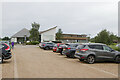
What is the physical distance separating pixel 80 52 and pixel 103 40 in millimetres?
27436

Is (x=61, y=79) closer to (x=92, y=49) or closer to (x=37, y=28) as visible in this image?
(x=92, y=49)

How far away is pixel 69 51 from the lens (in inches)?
569

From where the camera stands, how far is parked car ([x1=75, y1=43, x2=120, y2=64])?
1121 centimetres

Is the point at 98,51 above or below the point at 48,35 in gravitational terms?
below

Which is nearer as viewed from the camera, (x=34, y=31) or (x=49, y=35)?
(x=34, y=31)

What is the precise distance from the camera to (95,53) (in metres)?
11.3

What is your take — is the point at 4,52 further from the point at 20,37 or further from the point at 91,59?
the point at 20,37

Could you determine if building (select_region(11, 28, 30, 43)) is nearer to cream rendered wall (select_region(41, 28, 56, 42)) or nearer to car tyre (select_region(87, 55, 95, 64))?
cream rendered wall (select_region(41, 28, 56, 42))

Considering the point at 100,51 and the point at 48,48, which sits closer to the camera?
the point at 100,51

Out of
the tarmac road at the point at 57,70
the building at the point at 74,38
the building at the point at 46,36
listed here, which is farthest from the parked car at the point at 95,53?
the building at the point at 74,38

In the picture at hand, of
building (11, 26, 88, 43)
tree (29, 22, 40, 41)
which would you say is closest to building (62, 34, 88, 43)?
building (11, 26, 88, 43)

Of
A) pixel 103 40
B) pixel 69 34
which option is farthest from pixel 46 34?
pixel 103 40

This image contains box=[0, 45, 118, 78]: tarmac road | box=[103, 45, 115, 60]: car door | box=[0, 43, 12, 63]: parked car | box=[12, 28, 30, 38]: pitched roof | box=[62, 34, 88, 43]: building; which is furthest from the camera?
box=[62, 34, 88, 43]: building

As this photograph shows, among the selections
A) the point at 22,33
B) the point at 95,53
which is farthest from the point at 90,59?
the point at 22,33
